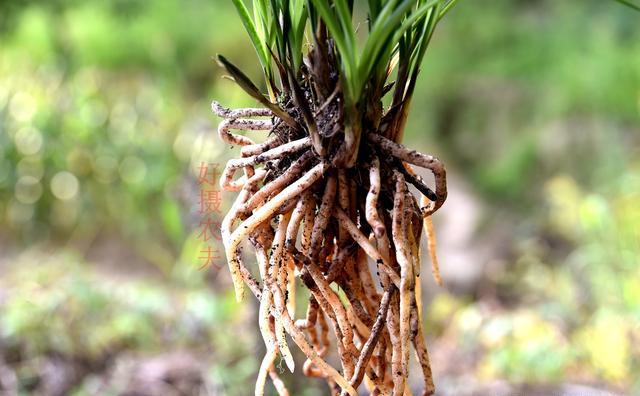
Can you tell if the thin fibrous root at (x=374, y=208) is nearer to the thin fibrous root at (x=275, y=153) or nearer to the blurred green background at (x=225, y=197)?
the thin fibrous root at (x=275, y=153)

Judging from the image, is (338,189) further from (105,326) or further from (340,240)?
(105,326)

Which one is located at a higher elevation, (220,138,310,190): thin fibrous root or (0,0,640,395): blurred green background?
(0,0,640,395): blurred green background

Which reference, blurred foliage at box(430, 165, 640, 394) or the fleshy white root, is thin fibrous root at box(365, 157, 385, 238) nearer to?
the fleshy white root

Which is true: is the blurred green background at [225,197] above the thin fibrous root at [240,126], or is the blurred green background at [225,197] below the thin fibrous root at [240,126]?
above

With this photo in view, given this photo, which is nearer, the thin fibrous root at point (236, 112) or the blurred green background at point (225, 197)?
the thin fibrous root at point (236, 112)

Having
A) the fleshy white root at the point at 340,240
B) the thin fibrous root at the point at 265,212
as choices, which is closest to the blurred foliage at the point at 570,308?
the fleshy white root at the point at 340,240

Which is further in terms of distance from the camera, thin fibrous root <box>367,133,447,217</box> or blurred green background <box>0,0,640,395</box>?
blurred green background <box>0,0,640,395</box>

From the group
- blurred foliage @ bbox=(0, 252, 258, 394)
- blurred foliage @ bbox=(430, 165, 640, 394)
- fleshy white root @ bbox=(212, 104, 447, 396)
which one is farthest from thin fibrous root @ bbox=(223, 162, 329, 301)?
blurred foliage @ bbox=(430, 165, 640, 394)
